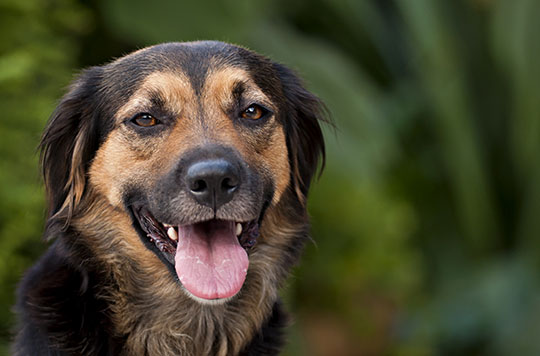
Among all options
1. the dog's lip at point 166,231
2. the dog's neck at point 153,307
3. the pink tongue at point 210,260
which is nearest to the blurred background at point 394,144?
the dog's neck at point 153,307

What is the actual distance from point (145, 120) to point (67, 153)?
15.8 inches

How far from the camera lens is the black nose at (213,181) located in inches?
119

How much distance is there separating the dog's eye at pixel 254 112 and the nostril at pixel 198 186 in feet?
1.68

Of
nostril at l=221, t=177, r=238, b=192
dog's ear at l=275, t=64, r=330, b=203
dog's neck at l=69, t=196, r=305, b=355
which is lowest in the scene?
dog's neck at l=69, t=196, r=305, b=355

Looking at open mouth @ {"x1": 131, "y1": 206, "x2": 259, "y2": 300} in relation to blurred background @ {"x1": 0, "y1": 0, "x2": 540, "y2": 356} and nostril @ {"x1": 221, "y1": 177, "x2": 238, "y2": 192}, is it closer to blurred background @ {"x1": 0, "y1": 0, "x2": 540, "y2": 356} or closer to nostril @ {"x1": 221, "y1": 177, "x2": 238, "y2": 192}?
nostril @ {"x1": 221, "y1": 177, "x2": 238, "y2": 192}

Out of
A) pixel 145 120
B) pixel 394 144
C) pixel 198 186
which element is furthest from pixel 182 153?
pixel 394 144

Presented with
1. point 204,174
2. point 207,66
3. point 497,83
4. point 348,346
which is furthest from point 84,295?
point 497,83

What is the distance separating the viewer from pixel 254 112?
11.5ft

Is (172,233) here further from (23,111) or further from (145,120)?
(23,111)

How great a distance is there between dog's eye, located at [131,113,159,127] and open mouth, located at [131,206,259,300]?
346 mm

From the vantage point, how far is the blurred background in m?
6.36

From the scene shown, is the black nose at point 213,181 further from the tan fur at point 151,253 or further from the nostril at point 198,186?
the tan fur at point 151,253

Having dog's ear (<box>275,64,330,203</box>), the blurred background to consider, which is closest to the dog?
dog's ear (<box>275,64,330,203</box>)

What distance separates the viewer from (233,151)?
3.17m
